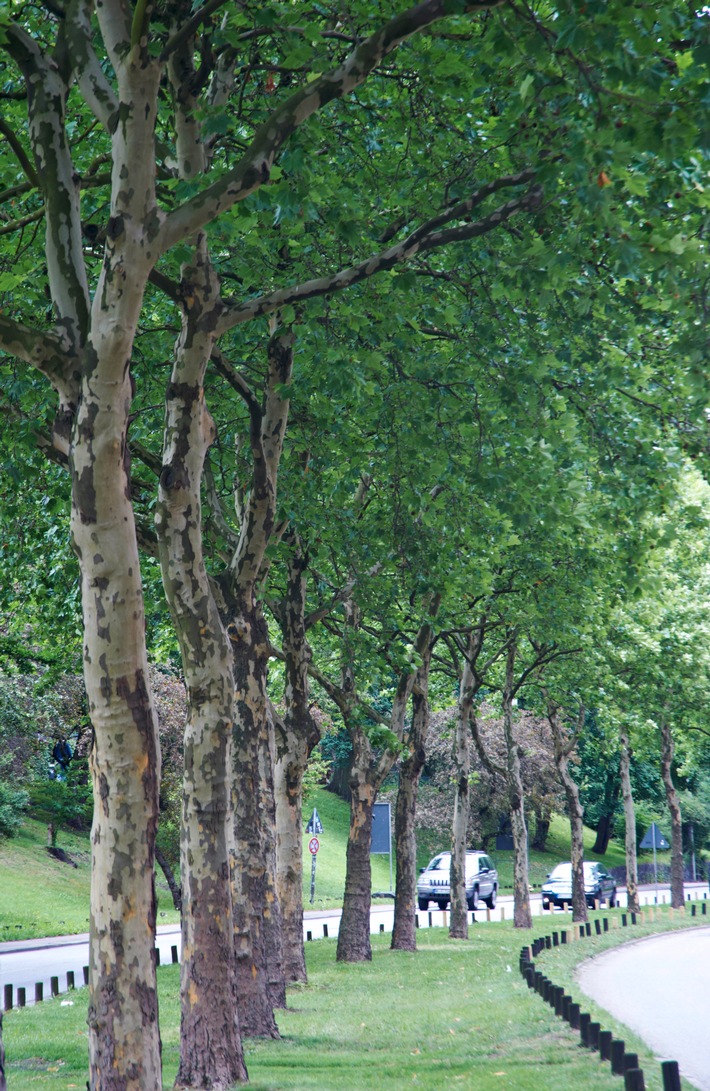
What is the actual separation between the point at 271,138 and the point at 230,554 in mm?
7348

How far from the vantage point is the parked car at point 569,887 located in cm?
4747

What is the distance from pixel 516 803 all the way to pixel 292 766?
1429 cm

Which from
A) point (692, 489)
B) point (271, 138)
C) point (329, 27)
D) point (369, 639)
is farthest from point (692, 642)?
point (271, 138)

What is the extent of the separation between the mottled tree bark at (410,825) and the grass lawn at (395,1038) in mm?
3722

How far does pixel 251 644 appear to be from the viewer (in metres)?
13.2

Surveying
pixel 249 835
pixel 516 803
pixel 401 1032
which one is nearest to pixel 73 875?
pixel 516 803

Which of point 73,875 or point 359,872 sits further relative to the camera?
point 73,875

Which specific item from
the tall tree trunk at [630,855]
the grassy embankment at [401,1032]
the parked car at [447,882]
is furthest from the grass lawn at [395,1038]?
the parked car at [447,882]

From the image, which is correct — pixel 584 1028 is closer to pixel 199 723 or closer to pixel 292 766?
pixel 199 723

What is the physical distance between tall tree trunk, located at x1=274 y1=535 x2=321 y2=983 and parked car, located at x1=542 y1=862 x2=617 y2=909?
29.5m

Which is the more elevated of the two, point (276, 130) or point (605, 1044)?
point (276, 130)

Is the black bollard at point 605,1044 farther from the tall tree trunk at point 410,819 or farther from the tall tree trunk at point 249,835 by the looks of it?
the tall tree trunk at point 410,819

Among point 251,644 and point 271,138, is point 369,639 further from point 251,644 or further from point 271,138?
point 271,138

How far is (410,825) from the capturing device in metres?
26.0
